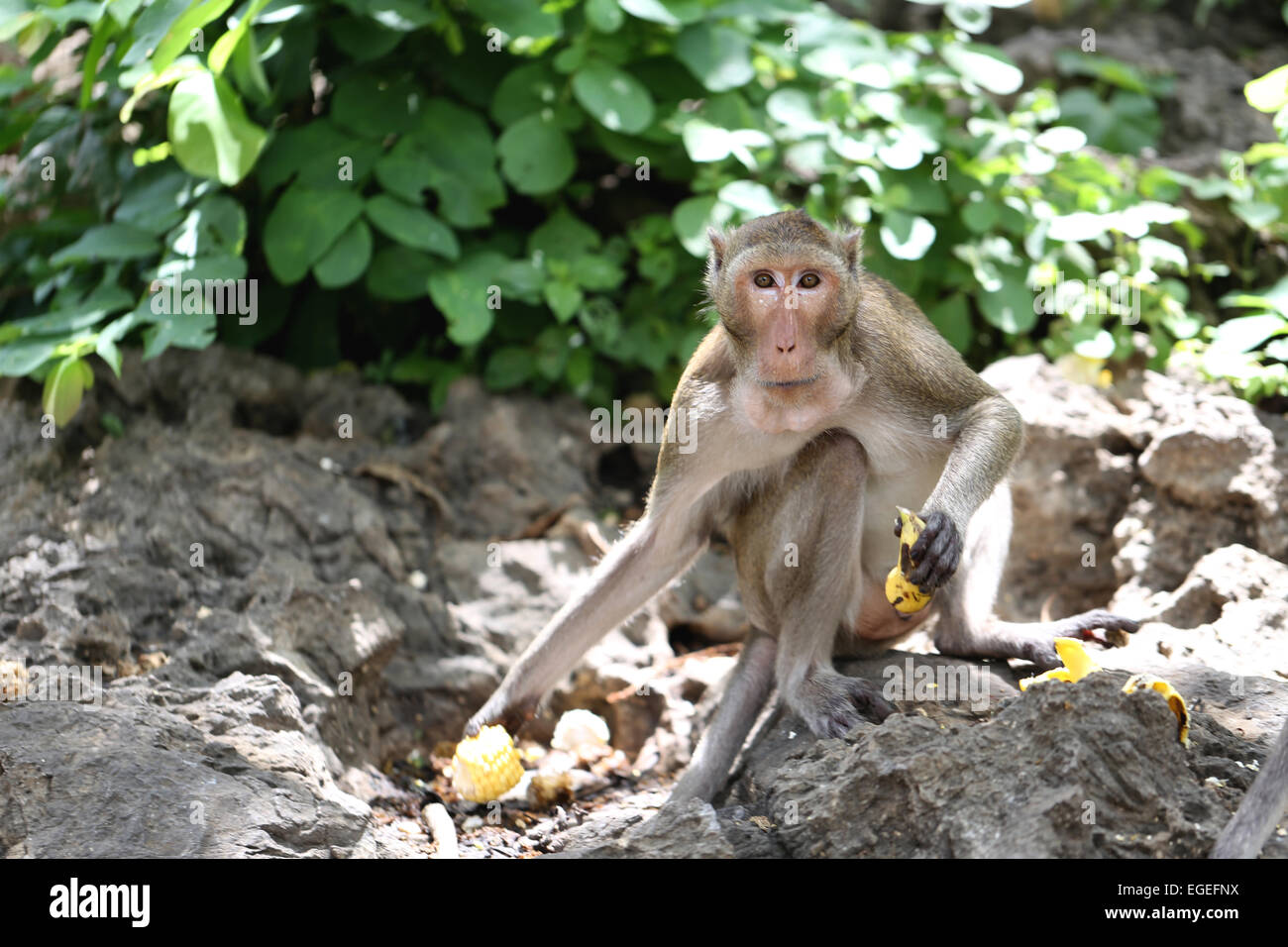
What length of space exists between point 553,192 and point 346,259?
1436 mm

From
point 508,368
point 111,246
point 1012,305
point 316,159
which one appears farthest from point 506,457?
point 1012,305

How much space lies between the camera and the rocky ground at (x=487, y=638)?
3.66 metres

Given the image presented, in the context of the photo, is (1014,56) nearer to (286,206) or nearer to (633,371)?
(633,371)

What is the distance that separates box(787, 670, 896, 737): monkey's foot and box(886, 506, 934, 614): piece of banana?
438 mm

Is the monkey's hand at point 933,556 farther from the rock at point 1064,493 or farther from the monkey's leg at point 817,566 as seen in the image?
the rock at point 1064,493

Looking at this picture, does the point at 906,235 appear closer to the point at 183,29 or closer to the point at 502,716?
the point at 502,716

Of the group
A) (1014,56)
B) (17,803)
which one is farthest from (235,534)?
(1014,56)

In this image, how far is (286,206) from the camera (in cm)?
632

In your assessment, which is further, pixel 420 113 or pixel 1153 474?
pixel 420 113

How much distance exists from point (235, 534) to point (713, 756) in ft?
8.03

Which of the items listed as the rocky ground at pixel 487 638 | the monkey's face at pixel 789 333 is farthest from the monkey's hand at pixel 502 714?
the monkey's face at pixel 789 333

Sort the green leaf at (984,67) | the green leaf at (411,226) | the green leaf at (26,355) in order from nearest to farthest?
the green leaf at (26,355) < the green leaf at (411,226) < the green leaf at (984,67)

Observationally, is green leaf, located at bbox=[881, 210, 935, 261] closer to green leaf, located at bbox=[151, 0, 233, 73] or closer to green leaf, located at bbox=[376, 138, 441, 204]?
green leaf, located at bbox=[376, 138, 441, 204]

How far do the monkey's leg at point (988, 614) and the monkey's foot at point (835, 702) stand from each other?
519mm
